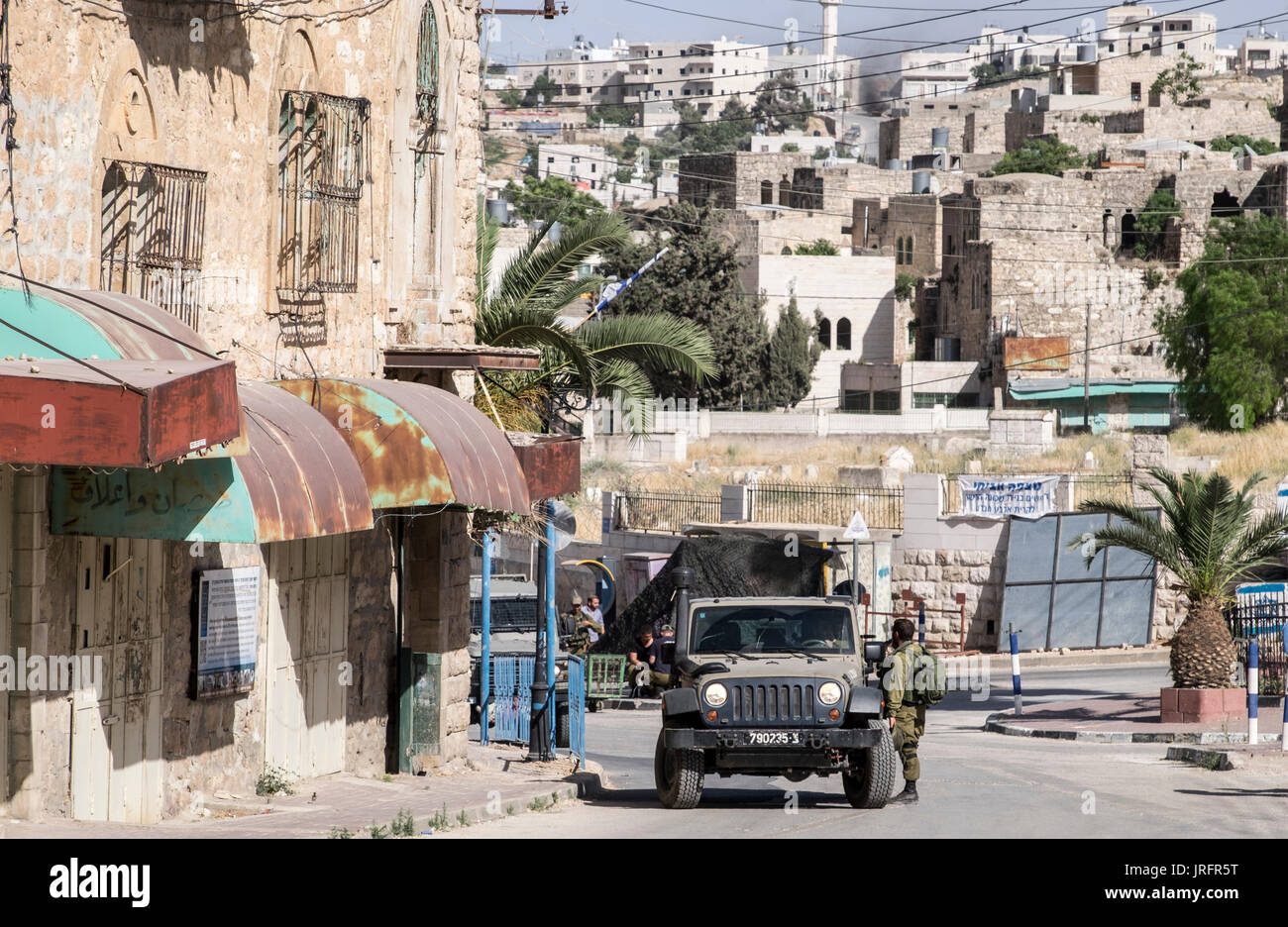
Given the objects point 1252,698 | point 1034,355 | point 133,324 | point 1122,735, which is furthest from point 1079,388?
point 133,324

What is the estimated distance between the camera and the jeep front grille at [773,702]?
555 inches

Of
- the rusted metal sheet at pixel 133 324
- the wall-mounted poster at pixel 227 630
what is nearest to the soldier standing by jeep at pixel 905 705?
the wall-mounted poster at pixel 227 630

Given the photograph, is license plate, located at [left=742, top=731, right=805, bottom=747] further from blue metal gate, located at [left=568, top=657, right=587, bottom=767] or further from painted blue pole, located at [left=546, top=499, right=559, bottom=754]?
blue metal gate, located at [left=568, top=657, right=587, bottom=767]

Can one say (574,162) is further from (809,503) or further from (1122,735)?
(1122,735)

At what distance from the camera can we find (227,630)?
44.1ft

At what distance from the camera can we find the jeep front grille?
14.1 metres

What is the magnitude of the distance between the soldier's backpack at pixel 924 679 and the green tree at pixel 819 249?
257 ft

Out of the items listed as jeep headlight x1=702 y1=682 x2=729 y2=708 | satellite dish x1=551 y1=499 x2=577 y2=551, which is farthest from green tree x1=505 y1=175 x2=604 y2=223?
jeep headlight x1=702 y1=682 x2=729 y2=708

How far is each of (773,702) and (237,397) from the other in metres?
5.37

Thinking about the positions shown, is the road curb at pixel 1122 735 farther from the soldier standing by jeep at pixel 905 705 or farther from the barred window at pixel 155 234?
the barred window at pixel 155 234

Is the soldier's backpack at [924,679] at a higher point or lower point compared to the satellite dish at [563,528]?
lower
